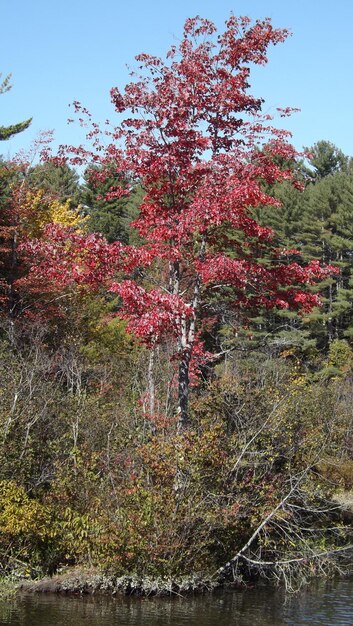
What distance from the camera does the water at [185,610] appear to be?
1192 cm

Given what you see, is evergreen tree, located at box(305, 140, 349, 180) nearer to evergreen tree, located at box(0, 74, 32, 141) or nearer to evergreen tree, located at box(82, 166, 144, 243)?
evergreen tree, located at box(82, 166, 144, 243)

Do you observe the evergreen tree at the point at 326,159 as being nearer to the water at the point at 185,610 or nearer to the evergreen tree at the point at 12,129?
the evergreen tree at the point at 12,129

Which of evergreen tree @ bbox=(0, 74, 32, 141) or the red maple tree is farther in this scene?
evergreen tree @ bbox=(0, 74, 32, 141)

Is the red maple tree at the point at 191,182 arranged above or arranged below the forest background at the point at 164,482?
above

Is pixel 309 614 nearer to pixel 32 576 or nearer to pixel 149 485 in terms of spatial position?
pixel 149 485

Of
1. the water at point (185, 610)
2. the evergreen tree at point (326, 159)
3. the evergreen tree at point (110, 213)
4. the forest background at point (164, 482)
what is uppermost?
the evergreen tree at point (326, 159)

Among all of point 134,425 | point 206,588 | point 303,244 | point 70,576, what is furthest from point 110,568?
point 303,244

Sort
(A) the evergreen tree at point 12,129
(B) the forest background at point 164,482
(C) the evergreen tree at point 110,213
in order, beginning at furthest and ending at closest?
(C) the evergreen tree at point 110,213
(A) the evergreen tree at point 12,129
(B) the forest background at point 164,482

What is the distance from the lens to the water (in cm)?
1192

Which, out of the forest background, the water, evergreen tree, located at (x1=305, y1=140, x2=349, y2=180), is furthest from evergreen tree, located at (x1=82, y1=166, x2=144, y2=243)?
the water

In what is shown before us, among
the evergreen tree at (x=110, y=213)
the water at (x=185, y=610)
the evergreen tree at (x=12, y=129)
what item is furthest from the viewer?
the evergreen tree at (x=110, y=213)

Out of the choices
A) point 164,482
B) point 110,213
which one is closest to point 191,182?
point 164,482

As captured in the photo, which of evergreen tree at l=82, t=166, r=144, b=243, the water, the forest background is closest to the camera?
the water

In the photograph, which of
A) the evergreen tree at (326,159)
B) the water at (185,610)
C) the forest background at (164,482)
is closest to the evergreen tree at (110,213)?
the evergreen tree at (326,159)
